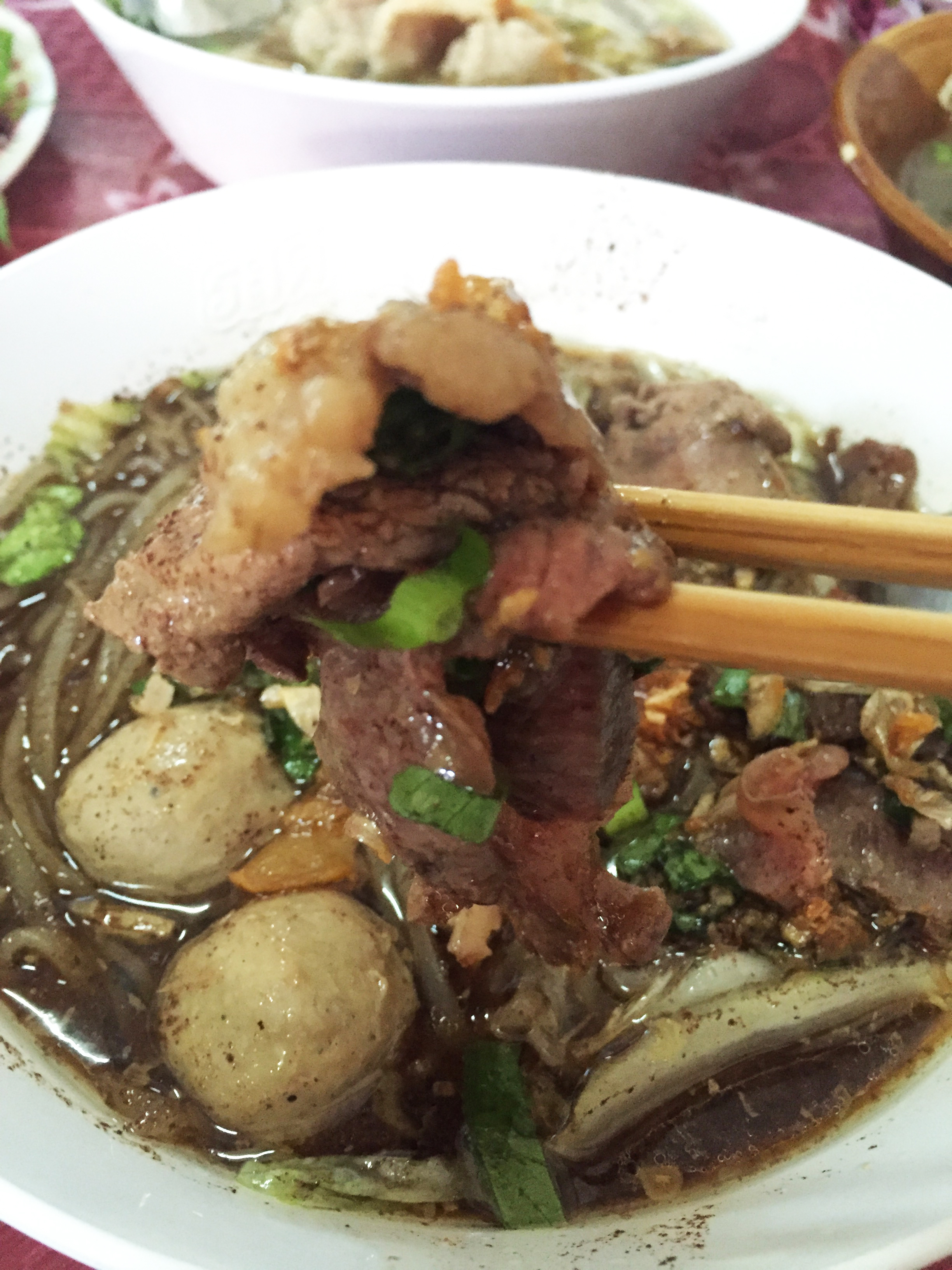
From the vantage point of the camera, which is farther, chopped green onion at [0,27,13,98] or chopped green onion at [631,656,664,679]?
chopped green onion at [0,27,13,98]

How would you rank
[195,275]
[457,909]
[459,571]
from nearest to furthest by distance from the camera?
[459,571]
[457,909]
[195,275]

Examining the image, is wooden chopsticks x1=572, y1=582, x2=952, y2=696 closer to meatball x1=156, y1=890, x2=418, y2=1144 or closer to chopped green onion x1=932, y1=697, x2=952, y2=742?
meatball x1=156, y1=890, x2=418, y2=1144

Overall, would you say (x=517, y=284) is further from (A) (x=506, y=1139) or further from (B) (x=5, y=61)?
(A) (x=506, y=1139)

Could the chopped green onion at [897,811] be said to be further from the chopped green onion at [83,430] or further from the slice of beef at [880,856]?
the chopped green onion at [83,430]

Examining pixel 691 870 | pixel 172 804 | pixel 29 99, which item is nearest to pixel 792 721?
pixel 691 870

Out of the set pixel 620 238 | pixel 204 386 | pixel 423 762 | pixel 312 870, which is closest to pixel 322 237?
pixel 204 386

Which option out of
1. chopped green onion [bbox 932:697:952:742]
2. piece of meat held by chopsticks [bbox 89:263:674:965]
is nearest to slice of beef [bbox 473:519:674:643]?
piece of meat held by chopsticks [bbox 89:263:674:965]

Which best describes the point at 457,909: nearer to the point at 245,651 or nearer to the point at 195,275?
the point at 245,651
